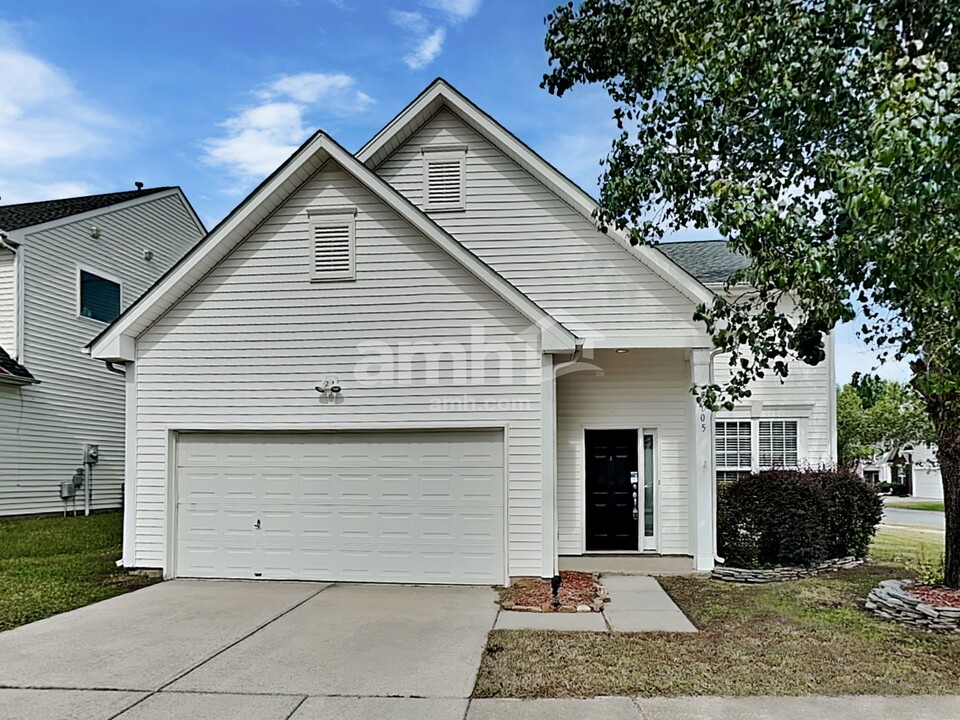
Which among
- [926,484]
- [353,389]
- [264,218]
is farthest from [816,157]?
[926,484]

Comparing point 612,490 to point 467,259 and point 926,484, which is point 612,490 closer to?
point 467,259

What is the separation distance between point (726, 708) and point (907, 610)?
3.84 metres

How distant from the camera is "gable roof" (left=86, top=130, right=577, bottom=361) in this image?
10312 millimetres

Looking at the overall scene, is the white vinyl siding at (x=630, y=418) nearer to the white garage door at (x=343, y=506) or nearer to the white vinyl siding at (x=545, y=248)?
the white vinyl siding at (x=545, y=248)

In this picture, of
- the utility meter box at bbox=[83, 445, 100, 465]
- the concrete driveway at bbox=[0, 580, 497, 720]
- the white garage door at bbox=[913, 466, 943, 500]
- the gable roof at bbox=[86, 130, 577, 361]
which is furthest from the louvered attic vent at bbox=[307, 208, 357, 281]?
the white garage door at bbox=[913, 466, 943, 500]

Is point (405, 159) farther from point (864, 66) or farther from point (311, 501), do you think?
point (864, 66)

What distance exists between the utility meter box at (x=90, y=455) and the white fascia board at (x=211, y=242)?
1031 cm

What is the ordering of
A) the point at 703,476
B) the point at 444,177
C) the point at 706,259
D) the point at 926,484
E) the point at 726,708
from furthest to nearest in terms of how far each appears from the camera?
1. the point at 926,484
2. the point at 706,259
3. the point at 444,177
4. the point at 703,476
5. the point at 726,708

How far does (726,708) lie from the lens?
5645 millimetres

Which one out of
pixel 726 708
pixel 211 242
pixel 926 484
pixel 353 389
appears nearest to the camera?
pixel 726 708

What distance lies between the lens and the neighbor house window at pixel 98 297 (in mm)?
19719

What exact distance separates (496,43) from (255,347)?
19.8ft

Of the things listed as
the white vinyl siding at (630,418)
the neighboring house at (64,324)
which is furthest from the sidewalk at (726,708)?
the neighboring house at (64,324)

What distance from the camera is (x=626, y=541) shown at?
12.7 meters
